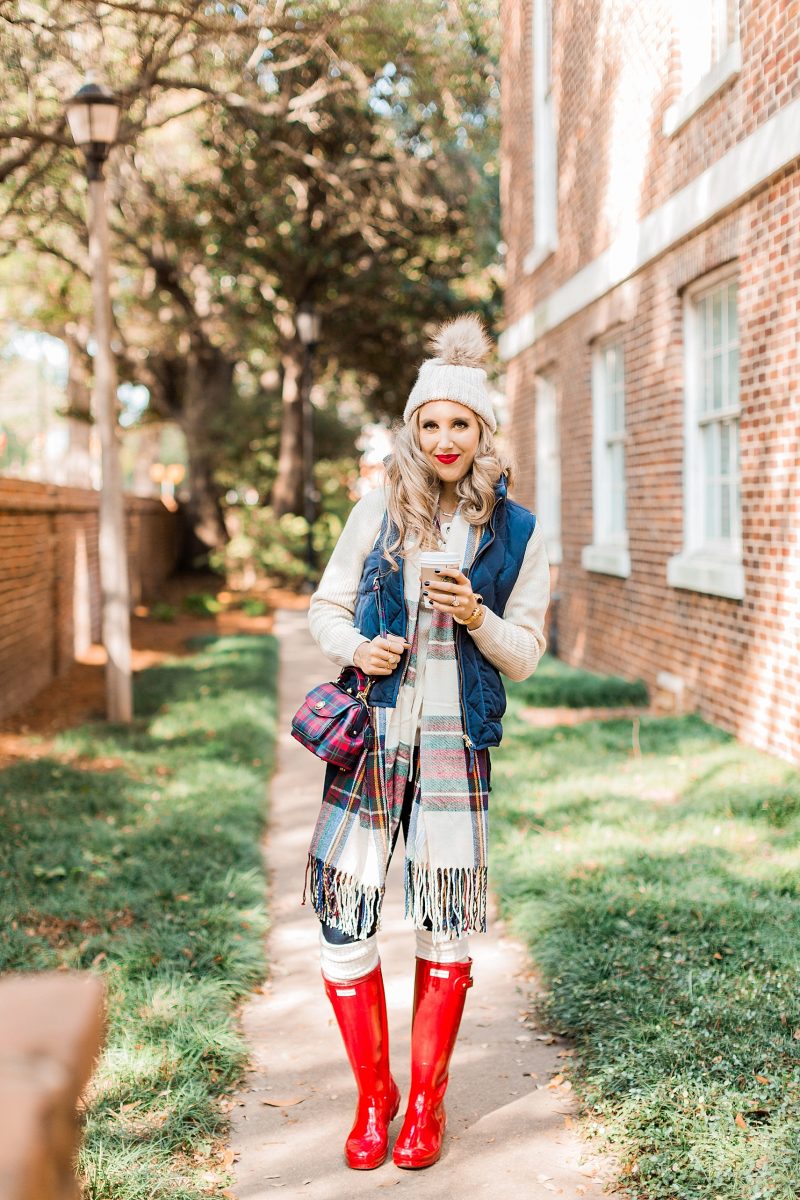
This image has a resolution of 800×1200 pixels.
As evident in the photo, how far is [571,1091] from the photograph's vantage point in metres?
3.38

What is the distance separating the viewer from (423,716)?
2.96 m

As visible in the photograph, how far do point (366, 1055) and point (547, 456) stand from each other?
10.8 metres

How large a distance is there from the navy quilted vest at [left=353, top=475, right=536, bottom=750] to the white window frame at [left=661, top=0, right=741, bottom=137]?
17.8ft

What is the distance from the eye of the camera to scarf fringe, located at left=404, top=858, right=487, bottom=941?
9.78 feet

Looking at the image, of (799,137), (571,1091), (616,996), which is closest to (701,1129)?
(571,1091)

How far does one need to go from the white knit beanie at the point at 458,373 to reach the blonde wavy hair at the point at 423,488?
5cm

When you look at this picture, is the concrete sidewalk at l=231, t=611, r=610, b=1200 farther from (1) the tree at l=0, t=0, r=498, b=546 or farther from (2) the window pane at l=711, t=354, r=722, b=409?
(1) the tree at l=0, t=0, r=498, b=546

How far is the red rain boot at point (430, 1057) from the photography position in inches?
119

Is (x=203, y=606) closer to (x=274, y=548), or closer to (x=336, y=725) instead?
(x=274, y=548)

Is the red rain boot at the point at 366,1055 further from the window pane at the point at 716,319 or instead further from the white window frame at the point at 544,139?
the white window frame at the point at 544,139

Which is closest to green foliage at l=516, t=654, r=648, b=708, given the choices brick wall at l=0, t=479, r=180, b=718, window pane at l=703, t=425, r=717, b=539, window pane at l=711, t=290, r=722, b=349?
window pane at l=703, t=425, r=717, b=539

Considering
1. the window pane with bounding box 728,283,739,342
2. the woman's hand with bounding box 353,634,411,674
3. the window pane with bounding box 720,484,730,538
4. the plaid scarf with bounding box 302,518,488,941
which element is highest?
the window pane with bounding box 728,283,739,342

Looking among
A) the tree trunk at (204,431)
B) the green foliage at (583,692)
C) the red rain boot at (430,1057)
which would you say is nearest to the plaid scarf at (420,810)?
the red rain boot at (430,1057)

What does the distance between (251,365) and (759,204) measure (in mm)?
20348
